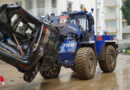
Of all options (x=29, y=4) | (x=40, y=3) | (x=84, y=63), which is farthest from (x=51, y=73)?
(x=29, y=4)

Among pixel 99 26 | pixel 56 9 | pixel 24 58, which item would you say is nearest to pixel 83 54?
pixel 24 58

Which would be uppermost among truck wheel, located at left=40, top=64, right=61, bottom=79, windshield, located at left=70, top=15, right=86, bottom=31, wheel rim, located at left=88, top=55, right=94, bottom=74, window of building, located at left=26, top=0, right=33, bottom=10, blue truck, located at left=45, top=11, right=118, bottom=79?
window of building, located at left=26, top=0, right=33, bottom=10

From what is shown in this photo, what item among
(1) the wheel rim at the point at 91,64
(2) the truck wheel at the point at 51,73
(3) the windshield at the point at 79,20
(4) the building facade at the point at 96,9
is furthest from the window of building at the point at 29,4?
(1) the wheel rim at the point at 91,64

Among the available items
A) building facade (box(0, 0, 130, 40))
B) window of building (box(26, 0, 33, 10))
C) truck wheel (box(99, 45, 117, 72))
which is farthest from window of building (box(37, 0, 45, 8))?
truck wheel (box(99, 45, 117, 72))

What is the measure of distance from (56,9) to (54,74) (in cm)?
1304

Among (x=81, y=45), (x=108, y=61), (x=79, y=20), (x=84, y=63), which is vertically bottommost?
(x=108, y=61)

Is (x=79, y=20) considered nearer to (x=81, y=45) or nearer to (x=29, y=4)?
(x=81, y=45)

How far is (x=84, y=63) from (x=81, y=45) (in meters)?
1.14

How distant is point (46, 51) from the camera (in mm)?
6582

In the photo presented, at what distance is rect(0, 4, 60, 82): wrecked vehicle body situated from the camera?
5.89 metres

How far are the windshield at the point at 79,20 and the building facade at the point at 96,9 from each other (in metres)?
0.87

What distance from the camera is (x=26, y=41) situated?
678 cm

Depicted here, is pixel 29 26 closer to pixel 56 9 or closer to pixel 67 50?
pixel 67 50

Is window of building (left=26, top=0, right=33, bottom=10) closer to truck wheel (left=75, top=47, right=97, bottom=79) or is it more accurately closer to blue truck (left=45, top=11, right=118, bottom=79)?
blue truck (left=45, top=11, right=118, bottom=79)
